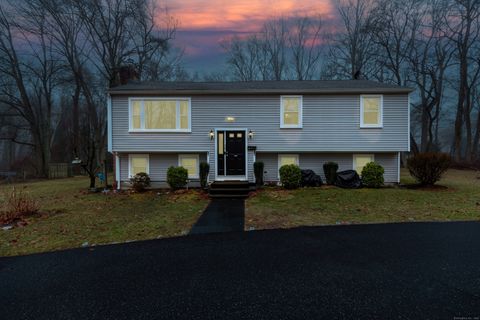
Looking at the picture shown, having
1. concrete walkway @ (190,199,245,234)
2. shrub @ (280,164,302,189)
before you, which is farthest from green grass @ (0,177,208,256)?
shrub @ (280,164,302,189)

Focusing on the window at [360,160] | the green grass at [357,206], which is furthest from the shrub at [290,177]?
the window at [360,160]

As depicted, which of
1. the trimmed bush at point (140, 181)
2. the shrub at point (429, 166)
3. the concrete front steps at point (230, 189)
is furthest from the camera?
the trimmed bush at point (140, 181)

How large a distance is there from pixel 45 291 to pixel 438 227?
23.6 ft

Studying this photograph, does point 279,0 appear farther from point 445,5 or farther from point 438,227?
point 438,227

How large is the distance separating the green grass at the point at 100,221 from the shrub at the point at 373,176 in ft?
22.8

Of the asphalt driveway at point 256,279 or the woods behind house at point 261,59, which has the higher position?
the woods behind house at point 261,59

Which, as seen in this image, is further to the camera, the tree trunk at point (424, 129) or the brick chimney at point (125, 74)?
the tree trunk at point (424, 129)

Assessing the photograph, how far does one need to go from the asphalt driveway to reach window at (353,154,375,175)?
7.21 metres

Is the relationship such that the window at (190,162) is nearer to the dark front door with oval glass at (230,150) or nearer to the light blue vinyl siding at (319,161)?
the dark front door with oval glass at (230,150)

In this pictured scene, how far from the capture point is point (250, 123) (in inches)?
471

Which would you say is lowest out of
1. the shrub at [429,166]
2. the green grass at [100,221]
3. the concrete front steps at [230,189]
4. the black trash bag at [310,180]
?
the green grass at [100,221]

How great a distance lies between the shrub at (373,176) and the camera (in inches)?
439

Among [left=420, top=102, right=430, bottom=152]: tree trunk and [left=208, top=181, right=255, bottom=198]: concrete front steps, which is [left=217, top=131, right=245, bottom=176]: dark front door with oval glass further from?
[left=420, top=102, right=430, bottom=152]: tree trunk

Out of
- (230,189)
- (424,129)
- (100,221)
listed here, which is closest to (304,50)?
(424,129)
